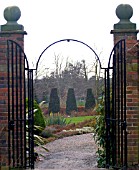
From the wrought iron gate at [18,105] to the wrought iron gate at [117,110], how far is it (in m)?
1.23

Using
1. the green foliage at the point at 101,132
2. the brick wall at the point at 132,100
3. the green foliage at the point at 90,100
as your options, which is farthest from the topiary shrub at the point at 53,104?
the brick wall at the point at 132,100

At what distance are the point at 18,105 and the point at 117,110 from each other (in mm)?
1569

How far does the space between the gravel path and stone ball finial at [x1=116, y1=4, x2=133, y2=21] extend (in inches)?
108

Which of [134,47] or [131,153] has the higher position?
[134,47]

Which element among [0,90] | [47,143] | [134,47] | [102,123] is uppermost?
[134,47]

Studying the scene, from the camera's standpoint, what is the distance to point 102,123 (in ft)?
22.3

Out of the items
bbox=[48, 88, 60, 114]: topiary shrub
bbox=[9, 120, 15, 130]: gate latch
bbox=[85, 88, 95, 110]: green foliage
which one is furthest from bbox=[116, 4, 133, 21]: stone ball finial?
bbox=[85, 88, 95, 110]: green foliage

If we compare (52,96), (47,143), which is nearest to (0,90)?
(47,143)

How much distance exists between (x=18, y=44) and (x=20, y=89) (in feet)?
2.25

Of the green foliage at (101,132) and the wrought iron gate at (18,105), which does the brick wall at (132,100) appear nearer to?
the green foliage at (101,132)

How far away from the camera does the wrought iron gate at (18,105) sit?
18.4 feet

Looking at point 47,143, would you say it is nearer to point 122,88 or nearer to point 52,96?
point 122,88

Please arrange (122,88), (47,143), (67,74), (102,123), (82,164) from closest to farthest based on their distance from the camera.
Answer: (122,88), (102,123), (82,164), (47,143), (67,74)

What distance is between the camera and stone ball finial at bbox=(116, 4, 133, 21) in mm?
5727
